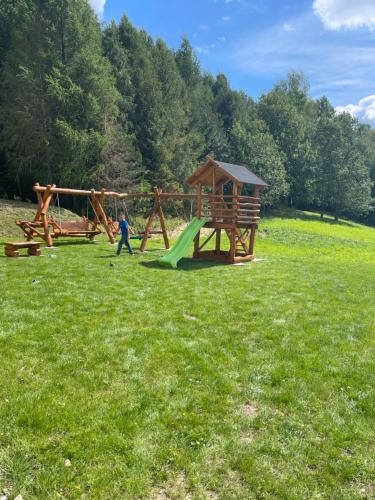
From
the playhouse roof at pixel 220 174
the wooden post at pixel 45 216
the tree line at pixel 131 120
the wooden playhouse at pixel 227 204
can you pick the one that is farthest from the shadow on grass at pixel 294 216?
the wooden post at pixel 45 216

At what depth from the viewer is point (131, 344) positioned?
6.80m

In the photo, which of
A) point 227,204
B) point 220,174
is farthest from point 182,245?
point 220,174

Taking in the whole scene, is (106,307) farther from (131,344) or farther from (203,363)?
(203,363)

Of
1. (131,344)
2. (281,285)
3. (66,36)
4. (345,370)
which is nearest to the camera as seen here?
(345,370)

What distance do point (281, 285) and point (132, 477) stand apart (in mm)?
9155

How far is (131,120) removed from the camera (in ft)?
139

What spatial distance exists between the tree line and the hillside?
483 cm

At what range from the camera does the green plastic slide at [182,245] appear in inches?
593

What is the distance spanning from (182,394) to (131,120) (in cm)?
4125

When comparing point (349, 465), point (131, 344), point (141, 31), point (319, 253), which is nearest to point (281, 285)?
point (131, 344)

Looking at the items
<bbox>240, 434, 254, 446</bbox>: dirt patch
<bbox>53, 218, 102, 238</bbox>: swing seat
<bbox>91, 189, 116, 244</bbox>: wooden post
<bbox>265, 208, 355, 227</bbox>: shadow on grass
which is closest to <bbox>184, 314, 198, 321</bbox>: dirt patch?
<bbox>240, 434, 254, 446</bbox>: dirt patch

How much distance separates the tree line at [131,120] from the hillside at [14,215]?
4.83 m

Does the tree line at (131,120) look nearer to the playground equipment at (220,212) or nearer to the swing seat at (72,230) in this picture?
the swing seat at (72,230)

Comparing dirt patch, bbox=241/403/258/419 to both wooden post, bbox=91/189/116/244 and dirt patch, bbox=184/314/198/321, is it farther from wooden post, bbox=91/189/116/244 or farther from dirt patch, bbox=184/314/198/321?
wooden post, bbox=91/189/116/244
